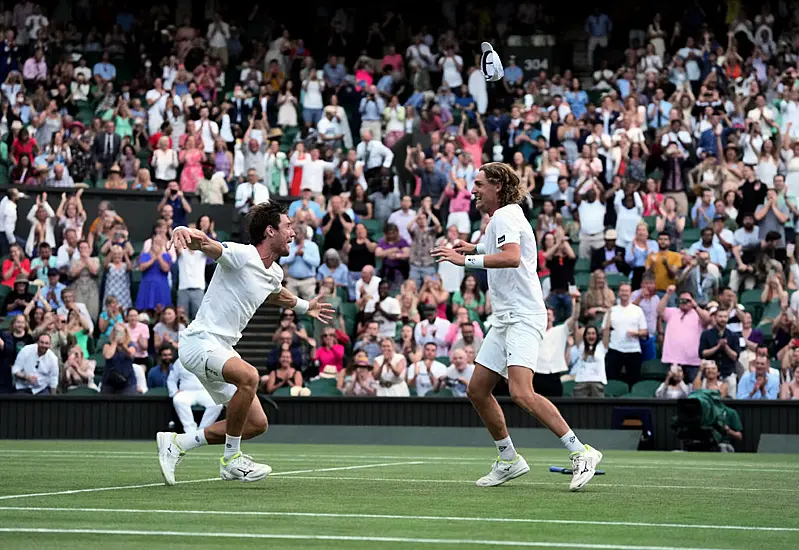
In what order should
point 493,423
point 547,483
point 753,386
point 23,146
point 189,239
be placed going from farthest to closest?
1. point 23,146
2. point 753,386
3. point 547,483
4. point 493,423
5. point 189,239

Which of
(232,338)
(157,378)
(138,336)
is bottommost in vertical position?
(157,378)

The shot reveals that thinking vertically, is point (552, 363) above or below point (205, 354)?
below

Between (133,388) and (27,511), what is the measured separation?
13410 mm

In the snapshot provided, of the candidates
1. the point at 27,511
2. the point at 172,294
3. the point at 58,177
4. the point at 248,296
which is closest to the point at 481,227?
the point at 172,294

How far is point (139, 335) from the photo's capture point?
70.8 ft

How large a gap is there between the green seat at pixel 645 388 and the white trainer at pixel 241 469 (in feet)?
37.1

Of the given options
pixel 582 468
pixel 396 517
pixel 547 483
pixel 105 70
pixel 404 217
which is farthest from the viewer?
pixel 105 70

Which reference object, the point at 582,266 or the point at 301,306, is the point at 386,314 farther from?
the point at 301,306

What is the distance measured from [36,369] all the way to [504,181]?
→ 1276 centimetres

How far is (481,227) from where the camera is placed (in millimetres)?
23531

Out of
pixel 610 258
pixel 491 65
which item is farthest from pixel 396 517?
pixel 610 258

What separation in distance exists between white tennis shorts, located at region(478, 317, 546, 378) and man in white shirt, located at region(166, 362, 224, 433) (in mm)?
10596

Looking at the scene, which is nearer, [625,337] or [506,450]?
[506,450]

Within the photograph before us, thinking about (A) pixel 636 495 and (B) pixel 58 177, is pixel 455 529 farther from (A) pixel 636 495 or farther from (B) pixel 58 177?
(B) pixel 58 177
